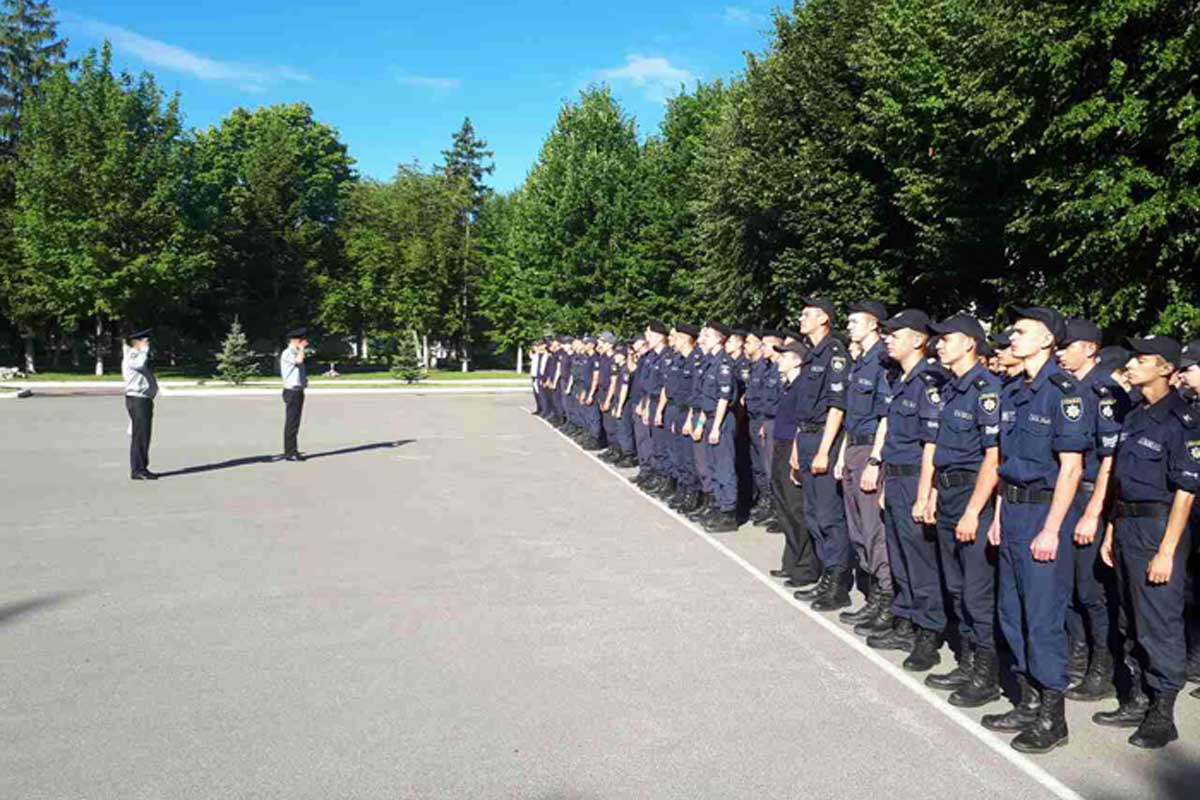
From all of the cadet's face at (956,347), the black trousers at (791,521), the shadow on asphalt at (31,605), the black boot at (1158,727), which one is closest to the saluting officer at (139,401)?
the shadow on asphalt at (31,605)

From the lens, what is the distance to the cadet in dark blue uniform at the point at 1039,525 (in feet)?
14.7

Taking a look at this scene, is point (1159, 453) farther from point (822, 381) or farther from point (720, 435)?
point (720, 435)

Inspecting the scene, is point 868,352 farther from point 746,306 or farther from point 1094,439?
point 746,306

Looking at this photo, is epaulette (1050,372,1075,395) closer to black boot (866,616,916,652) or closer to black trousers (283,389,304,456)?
black boot (866,616,916,652)

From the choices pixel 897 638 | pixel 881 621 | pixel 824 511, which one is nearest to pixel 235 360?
pixel 824 511

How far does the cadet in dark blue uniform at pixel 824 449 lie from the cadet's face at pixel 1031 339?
1976 millimetres

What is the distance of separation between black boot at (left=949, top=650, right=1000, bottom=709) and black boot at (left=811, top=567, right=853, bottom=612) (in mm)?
1611

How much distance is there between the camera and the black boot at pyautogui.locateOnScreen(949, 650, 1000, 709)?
4867 mm

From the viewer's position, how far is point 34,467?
13.3 meters

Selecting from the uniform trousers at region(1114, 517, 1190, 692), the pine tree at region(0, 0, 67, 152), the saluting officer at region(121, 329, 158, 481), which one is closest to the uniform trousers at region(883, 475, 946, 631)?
the uniform trousers at region(1114, 517, 1190, 692)

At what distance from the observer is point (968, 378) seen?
17.3 ft

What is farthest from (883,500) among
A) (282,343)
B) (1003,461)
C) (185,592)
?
(282,343)

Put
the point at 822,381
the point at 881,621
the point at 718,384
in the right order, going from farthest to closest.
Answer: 1. the point at 718,384
2. the point at 822,381
3. the point at 881,621

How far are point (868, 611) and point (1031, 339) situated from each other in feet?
7.54
